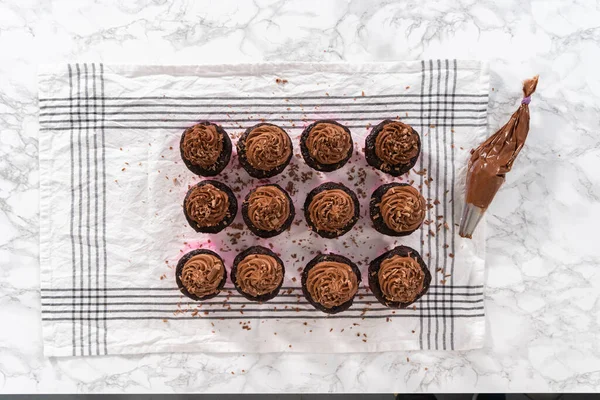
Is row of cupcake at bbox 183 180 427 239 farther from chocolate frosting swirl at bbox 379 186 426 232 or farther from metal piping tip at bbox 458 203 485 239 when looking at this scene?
metal piping tip at bbox 458 203 485 239

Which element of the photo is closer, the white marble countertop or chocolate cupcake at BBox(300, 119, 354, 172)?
chocolate cupcake at BBox(300, 119, 354, 172)

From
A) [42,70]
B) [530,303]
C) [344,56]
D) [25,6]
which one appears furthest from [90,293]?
[530,303]

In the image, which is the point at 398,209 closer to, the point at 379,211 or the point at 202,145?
the point at 379,211

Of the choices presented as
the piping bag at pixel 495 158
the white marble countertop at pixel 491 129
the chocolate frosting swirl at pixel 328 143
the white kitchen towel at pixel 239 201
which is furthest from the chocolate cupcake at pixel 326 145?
the piping bag at pixel 495 158

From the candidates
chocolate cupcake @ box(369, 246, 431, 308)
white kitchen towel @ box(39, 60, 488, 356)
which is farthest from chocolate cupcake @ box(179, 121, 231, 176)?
chocolate cupcake @ box(369, 246, 431, 308)

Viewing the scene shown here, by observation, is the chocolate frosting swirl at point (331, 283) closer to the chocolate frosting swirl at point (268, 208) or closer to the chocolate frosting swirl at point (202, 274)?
the chocolate frosting swirl at point (268, 208)

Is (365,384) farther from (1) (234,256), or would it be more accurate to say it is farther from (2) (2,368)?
(2) (2,368)

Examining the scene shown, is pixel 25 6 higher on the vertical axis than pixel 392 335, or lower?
higher
